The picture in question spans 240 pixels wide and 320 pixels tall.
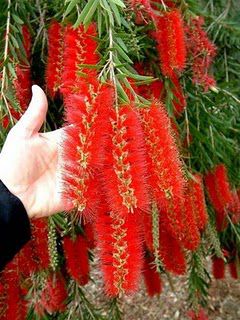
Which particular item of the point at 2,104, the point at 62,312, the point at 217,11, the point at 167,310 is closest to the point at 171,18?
the point at 2,104

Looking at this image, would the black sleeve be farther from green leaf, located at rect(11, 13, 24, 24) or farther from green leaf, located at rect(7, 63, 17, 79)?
green leaf, located at rect(11, 13, 24, 24)

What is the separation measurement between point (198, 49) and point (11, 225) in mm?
685

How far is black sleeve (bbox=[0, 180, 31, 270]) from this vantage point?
896 millimetres

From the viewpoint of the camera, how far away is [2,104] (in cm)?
99

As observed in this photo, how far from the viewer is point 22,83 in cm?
118

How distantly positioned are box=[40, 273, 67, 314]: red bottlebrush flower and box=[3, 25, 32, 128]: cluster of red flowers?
20.4 inches

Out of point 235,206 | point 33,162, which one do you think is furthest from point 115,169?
point 235,206

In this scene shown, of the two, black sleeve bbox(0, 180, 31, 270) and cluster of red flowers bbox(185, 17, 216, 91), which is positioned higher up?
cluster of red flowers bbox(185, 17, 216, 91)

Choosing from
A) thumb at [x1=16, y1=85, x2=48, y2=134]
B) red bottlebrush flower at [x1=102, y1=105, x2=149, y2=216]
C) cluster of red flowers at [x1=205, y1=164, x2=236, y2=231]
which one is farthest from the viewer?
cluster of red flowers at [x1=205, y1=164, x2=236, y2=231]

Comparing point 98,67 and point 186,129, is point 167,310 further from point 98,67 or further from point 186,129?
point 98,67

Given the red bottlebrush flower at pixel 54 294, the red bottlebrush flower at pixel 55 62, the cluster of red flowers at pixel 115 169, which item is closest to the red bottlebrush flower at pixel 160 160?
the cluster of red flowers at pixel 115 169

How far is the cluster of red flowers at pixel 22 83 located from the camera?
3.47ft

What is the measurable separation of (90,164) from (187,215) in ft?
1.82

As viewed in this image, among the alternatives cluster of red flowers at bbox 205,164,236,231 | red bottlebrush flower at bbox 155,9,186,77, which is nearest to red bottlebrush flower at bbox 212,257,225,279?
cluster of red flowers at bbox 205,164,236,231
